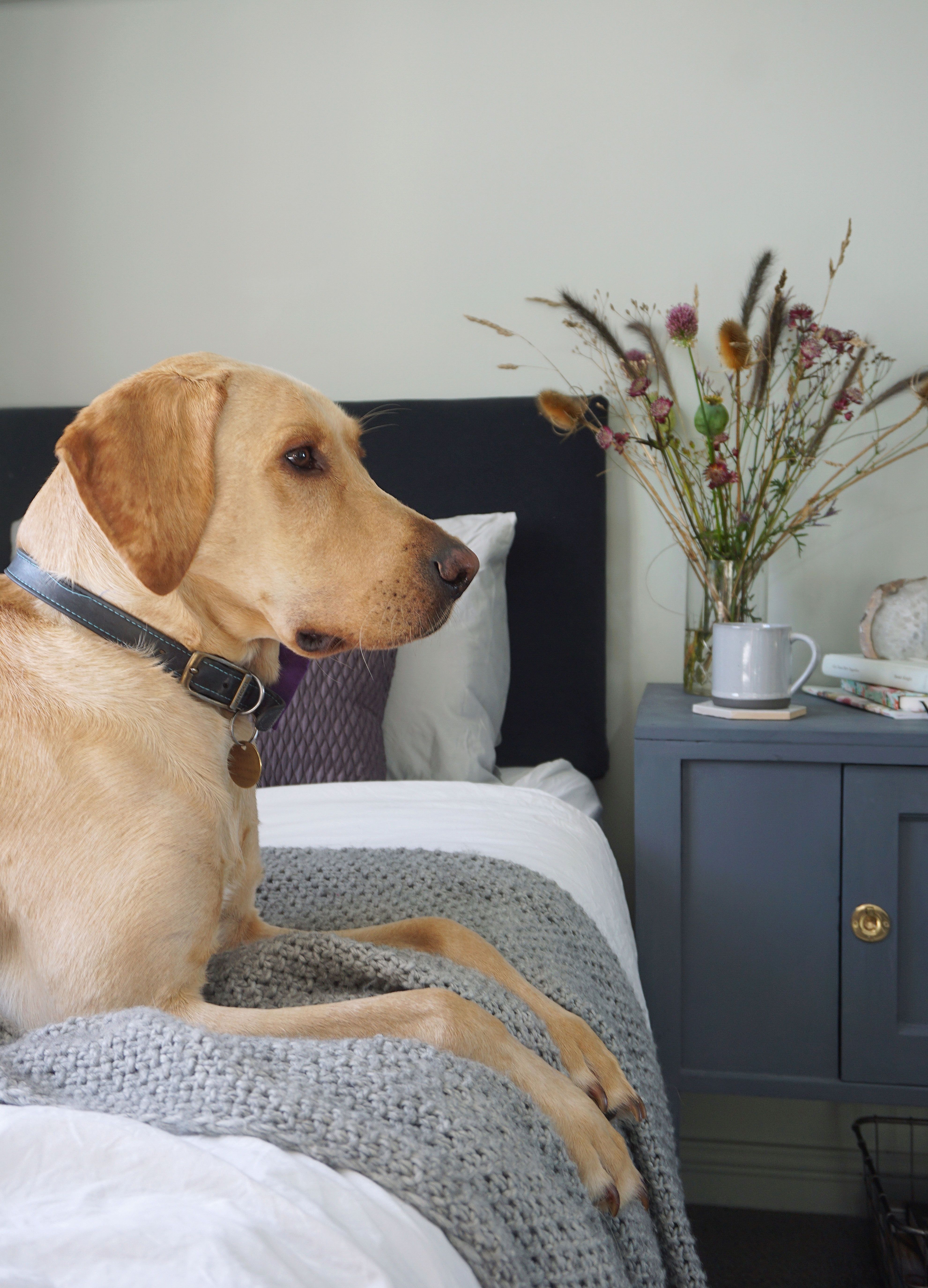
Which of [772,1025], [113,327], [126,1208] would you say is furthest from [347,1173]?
[113,327]

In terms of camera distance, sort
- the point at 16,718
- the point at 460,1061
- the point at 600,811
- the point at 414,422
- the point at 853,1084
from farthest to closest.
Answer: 1. the point at 414,422
2. the point at 600,811
3. the point at 853,1084
4. the point at 16,718
5. the point at 460,1061

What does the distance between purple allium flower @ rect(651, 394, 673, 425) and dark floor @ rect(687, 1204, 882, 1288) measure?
1393 mm

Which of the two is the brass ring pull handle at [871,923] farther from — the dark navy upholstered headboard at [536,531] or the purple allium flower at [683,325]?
the purple allium flower at [683,325]

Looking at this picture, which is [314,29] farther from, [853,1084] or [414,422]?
[853,1084]

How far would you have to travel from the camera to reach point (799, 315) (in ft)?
5.56

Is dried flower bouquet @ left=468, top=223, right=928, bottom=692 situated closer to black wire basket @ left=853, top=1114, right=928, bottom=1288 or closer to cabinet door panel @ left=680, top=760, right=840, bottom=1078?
cabinet door panel @ left=680, top=760, right=840, bottom=1078

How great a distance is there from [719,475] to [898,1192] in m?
1.36

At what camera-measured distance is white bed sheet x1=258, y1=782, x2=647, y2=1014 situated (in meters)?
1.14

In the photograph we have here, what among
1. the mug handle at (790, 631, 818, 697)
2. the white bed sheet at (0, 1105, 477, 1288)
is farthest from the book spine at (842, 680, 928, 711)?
the white bed sheet at (0, 1105, 477, 1288)

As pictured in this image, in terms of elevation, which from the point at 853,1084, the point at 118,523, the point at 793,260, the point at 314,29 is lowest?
the point at 853,1084

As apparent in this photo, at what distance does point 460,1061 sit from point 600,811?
1.25m

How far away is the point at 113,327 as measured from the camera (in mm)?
2184

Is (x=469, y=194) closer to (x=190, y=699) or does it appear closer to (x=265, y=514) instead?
(x=265, y=514)

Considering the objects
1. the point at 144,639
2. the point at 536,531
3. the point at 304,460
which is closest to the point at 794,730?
the point at 536,531
